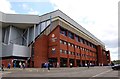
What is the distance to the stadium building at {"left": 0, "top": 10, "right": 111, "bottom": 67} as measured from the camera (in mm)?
57750

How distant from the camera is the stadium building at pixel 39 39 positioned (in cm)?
5775

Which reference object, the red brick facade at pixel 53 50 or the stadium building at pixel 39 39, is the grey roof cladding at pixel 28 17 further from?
the red brick facade at pixel 53 50

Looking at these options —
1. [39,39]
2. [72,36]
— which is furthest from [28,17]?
[72,36]

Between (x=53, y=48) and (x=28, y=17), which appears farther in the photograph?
(x=28, y=17)

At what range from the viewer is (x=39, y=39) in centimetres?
5956

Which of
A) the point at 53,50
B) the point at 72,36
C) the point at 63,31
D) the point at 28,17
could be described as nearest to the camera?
the point at 53,50

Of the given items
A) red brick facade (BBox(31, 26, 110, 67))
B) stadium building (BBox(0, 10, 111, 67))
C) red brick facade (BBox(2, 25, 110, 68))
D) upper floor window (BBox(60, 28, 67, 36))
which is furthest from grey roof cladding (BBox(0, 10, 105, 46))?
red brick facade (BBox(31, 26, 110, 67))

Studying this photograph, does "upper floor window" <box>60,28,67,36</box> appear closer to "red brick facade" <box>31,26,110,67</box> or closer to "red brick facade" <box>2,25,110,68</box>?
"red brick facade" <box>2,25,110,68</box>

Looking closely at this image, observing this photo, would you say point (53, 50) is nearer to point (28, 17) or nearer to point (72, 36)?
point (72, 36)

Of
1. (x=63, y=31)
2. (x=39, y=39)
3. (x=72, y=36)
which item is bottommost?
(x=39, y=39)

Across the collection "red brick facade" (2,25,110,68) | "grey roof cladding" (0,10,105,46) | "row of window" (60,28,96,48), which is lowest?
"red brick facade" (2,25,110,68)

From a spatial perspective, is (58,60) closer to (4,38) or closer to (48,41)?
(48,41)

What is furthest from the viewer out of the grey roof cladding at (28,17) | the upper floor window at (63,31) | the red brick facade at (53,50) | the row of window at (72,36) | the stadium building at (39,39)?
the row of window at (72,36)

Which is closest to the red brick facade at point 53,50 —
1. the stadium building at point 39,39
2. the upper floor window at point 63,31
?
the stadium building at point 39,39
